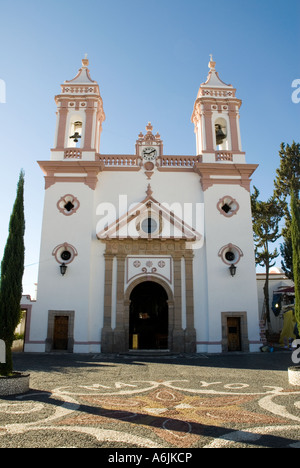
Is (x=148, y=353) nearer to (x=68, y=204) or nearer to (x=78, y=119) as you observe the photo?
(x=68, y=204)

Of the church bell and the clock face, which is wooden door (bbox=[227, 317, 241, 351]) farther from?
the church bell

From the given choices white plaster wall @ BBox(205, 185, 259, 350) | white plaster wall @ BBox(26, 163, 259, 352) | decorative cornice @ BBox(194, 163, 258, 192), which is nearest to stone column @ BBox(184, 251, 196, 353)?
white plaster wall @ BBox(26, 163, 259, 352)

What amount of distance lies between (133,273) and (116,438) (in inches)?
430

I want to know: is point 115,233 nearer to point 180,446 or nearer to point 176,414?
point 176,414

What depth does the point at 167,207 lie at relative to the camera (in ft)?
52.8

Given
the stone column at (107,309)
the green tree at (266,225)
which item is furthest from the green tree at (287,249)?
the stone column at (107,309)

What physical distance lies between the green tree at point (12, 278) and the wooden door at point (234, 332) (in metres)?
9.96

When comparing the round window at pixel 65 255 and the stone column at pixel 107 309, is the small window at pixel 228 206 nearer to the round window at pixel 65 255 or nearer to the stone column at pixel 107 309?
the stone column at pixel 107 309

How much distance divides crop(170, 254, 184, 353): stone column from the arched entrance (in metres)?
2.20

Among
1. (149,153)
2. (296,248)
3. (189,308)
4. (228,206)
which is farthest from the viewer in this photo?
(149,153)

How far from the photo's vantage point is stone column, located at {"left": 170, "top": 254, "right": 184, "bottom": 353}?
1431 centimetres

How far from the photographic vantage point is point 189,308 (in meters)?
14.8

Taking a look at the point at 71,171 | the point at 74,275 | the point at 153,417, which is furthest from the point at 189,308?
the point at 153,417

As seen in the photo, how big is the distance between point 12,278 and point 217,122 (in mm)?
13961
